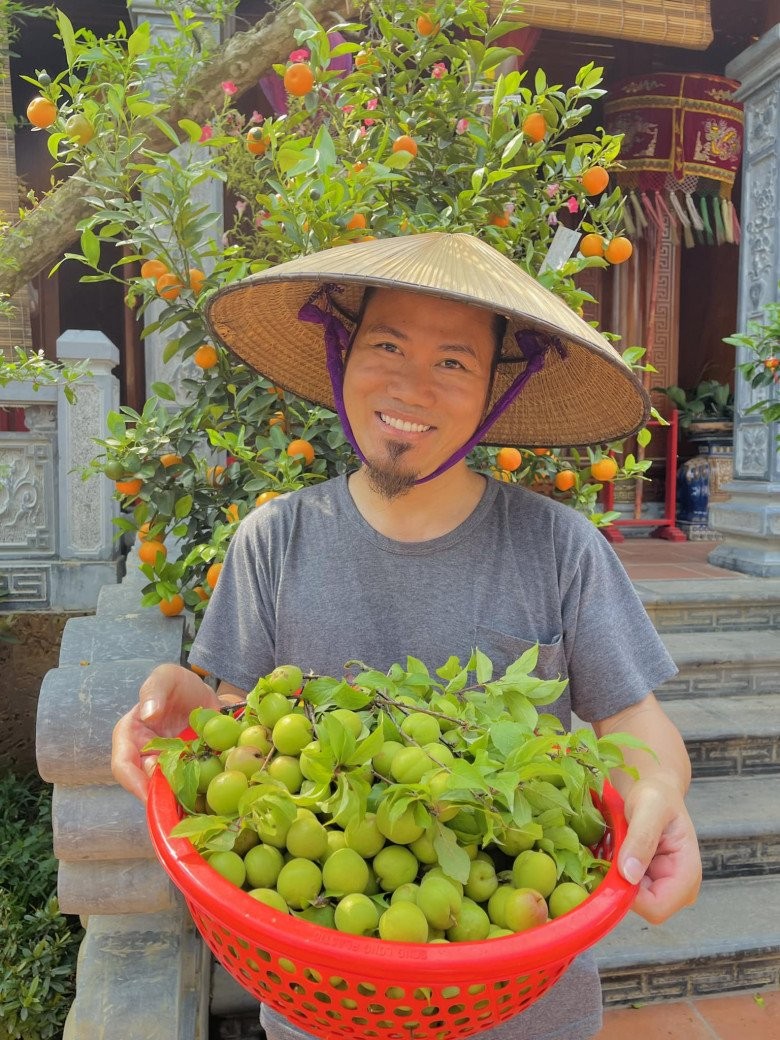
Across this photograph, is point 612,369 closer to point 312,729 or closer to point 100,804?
point 312,729

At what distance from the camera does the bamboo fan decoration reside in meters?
6.24

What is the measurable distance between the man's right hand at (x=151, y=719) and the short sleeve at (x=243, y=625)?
0.39 feet

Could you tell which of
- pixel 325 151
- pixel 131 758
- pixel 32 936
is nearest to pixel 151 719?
pixel 131 758

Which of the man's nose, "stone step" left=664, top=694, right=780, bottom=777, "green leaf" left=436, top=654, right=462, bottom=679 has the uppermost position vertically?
the man's nose

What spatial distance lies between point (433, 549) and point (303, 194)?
0.93 m

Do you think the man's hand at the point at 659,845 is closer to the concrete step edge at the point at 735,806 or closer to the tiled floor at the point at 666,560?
the concrete step edge at the point at 735,806

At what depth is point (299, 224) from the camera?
1.91 m

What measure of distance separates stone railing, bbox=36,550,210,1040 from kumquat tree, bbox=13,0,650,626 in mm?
416

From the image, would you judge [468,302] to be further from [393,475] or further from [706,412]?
[706,412]

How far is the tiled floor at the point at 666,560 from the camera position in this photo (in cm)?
495

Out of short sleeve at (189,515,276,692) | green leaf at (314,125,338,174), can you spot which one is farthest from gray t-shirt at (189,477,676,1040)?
green leaf at (314,125,338,174)

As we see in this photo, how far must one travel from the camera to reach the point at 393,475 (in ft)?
4.48

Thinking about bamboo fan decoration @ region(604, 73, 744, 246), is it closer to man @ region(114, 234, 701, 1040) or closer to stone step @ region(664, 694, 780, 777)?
stone step @ region(664, 694, 780, 777)

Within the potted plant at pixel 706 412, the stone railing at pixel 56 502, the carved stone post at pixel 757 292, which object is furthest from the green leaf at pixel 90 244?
the potted plant at pixel 706 412
